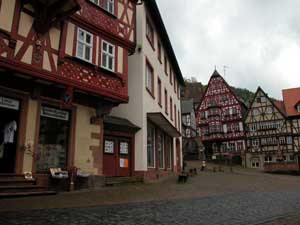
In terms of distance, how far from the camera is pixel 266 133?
56125 millimetres

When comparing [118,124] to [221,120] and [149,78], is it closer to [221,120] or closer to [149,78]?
[149,78]

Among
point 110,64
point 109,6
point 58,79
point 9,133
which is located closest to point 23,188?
point 9,133

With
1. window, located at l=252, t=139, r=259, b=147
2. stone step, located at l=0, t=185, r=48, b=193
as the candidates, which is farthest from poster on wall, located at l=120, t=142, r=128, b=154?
window, located at l=252, t=139, r=259, b=147

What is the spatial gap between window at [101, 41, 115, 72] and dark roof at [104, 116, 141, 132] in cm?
279

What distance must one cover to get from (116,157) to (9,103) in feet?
22.0

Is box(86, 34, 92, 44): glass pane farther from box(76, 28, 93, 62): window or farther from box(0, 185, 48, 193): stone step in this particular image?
box(0, 185, 48, 193): stone step

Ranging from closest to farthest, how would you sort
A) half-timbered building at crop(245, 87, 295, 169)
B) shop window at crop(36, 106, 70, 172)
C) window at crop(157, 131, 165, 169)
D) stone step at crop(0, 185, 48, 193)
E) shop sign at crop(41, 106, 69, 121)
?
stone step at crop(0, 185, 48, 193) < shop window at crop(36, 106, 70, 172) < shop sign at crop(41, 106, 69, 121) < window at crop(157, 131, 165, 169) < half-timbered building at crop(245, 87, 295, 169)

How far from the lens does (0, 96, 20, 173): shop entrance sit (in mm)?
11641

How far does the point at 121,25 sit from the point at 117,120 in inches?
191

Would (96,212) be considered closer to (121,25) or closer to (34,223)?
(34,223)

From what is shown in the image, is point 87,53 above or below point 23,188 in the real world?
above

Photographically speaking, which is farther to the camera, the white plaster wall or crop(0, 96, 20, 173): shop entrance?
the white plaster wall

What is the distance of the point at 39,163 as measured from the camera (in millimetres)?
12445

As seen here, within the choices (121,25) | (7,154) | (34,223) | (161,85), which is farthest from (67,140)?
(161,85)
